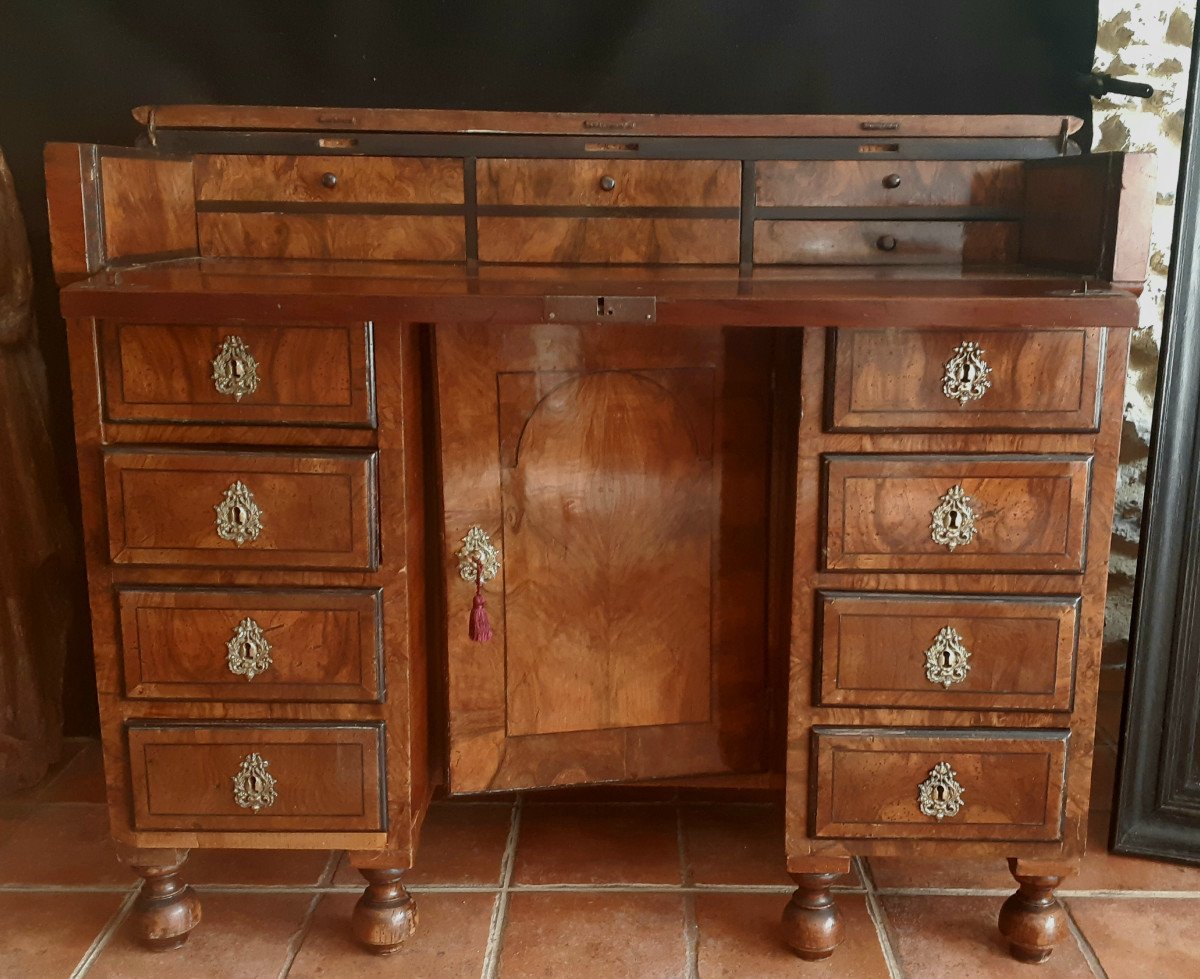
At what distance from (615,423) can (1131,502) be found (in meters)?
1.44

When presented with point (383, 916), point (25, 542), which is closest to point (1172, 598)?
point (383, 916)

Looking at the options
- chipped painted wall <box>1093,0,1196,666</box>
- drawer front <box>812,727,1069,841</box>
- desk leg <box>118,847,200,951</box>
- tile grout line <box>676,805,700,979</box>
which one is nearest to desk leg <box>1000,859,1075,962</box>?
drawer front <box>812,727,1069,841</box>

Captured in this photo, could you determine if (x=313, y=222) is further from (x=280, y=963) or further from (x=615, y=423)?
(x=280, y=963)

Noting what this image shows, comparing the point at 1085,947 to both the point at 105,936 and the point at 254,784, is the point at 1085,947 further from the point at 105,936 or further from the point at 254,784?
the point at 105,936

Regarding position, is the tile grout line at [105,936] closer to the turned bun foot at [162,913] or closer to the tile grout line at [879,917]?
the turned bun foot at [162,913]

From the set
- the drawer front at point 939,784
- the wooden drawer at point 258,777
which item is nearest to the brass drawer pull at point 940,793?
the drawer front at point 939,784

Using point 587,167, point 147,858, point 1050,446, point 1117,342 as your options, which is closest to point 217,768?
point 147,858

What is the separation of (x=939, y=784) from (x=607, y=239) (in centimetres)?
108

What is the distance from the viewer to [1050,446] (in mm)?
1580

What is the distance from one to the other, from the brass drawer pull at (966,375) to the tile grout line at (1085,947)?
0.98 m

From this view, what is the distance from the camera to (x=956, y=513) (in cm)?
160

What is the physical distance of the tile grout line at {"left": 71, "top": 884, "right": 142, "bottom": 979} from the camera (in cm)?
180

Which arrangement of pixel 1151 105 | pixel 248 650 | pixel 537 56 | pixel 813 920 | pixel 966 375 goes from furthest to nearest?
pixel 1151 105 → pixel 537 56 → pixel 813 920 → pixel 248 650 → pixel 966 375

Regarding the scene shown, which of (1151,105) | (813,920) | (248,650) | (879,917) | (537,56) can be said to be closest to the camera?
(248,650)
